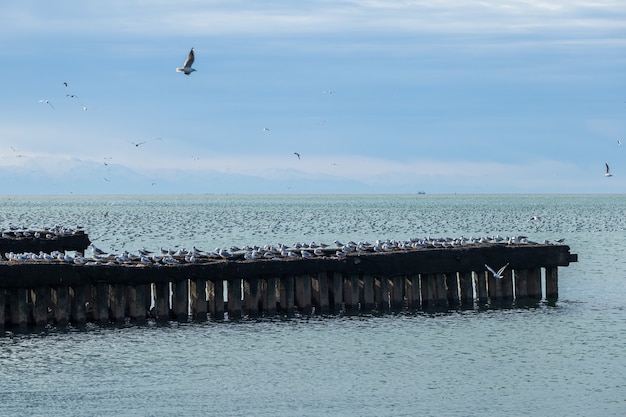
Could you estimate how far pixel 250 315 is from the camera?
36.1 m

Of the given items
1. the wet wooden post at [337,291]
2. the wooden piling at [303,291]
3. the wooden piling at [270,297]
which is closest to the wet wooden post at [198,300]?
the wooden piling at [270,297]

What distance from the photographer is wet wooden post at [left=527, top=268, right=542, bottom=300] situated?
4081 centimetres

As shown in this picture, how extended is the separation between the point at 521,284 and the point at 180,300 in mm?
13095

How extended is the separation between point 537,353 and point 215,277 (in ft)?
33.4

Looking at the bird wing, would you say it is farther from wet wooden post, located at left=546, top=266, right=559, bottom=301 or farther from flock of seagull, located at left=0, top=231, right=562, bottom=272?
wet wooden post, located at left=546, top=266, right=559, bottom=301

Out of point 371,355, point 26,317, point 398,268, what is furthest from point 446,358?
point 26,317

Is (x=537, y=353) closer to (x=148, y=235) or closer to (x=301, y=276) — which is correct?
(x=301, y=276)

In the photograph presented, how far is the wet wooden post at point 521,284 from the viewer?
4069 cm

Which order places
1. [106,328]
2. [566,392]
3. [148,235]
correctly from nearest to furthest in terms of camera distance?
[566,392]
[106,328]
[148,235]

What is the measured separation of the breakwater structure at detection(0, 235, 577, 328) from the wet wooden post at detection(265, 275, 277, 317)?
3cm

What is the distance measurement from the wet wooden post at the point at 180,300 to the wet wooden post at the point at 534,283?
43.0 ft

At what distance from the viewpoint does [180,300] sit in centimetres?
3519

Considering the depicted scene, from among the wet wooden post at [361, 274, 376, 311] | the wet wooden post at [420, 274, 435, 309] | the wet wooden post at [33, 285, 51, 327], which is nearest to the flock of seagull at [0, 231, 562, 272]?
the wet wooden post at [361, 274, 376, 311]

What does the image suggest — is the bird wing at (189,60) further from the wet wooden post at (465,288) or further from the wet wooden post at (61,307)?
the wet wooden post at (465,288)
